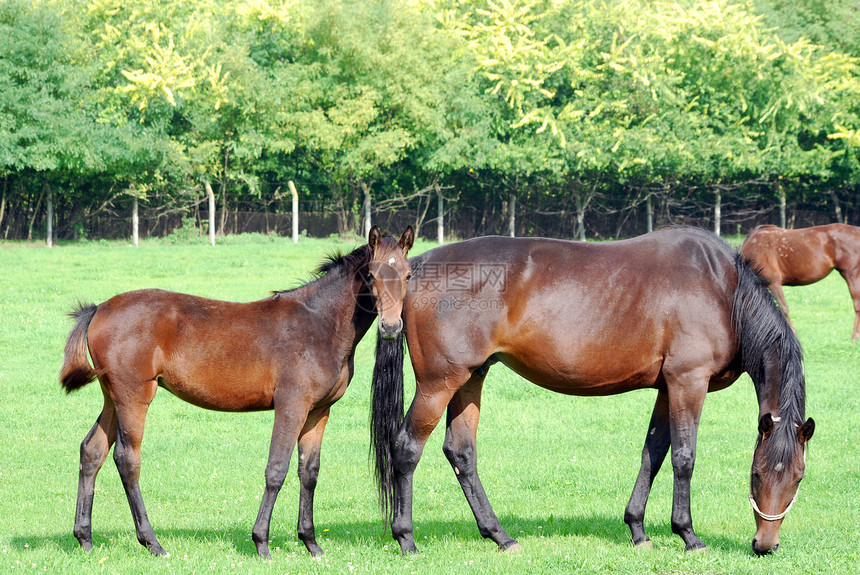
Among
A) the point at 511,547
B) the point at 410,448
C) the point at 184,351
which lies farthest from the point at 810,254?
the point at 184,351

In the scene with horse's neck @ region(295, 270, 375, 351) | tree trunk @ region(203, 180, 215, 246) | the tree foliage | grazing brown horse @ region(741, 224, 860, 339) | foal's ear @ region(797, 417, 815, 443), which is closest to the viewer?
foal's ear @ region(797, 417, 815, 443)

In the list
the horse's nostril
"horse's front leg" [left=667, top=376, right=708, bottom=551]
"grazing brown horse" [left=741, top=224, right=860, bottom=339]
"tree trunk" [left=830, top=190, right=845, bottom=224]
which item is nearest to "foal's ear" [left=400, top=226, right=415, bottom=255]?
"horse's front leg" [left=667, top=376, right=708, bottom=551]

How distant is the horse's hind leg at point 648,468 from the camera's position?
5926 millimetres

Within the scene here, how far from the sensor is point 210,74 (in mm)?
30016

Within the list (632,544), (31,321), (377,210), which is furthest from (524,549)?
(377,210)

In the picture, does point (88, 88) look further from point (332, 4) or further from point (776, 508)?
point (776, 508)

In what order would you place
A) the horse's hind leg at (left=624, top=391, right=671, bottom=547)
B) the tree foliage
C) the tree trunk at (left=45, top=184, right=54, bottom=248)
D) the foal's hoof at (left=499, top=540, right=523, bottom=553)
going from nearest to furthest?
1. the foal's hoof at (left=499, top=540, right=523, bottom=553)
2. the horse's hind leg at (left=624, top=391, right=671, bottom=547)
3. the tree trunk at (left=45, top=184, right=54, bottom=248)
4. the tree foliage

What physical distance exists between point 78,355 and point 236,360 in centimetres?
106

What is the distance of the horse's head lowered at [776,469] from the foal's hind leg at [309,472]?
9.38 feet

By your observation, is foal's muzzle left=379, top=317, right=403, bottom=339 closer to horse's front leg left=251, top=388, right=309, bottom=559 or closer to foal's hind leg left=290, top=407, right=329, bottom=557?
horse's front leg left=251, top=388, right=309, bottom=559

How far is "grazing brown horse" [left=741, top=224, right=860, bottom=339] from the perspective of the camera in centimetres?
1579

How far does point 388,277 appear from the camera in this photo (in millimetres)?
5234

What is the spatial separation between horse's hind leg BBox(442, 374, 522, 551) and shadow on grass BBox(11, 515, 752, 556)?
137 mm

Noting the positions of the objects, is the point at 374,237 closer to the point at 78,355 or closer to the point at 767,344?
the point at 78,355
